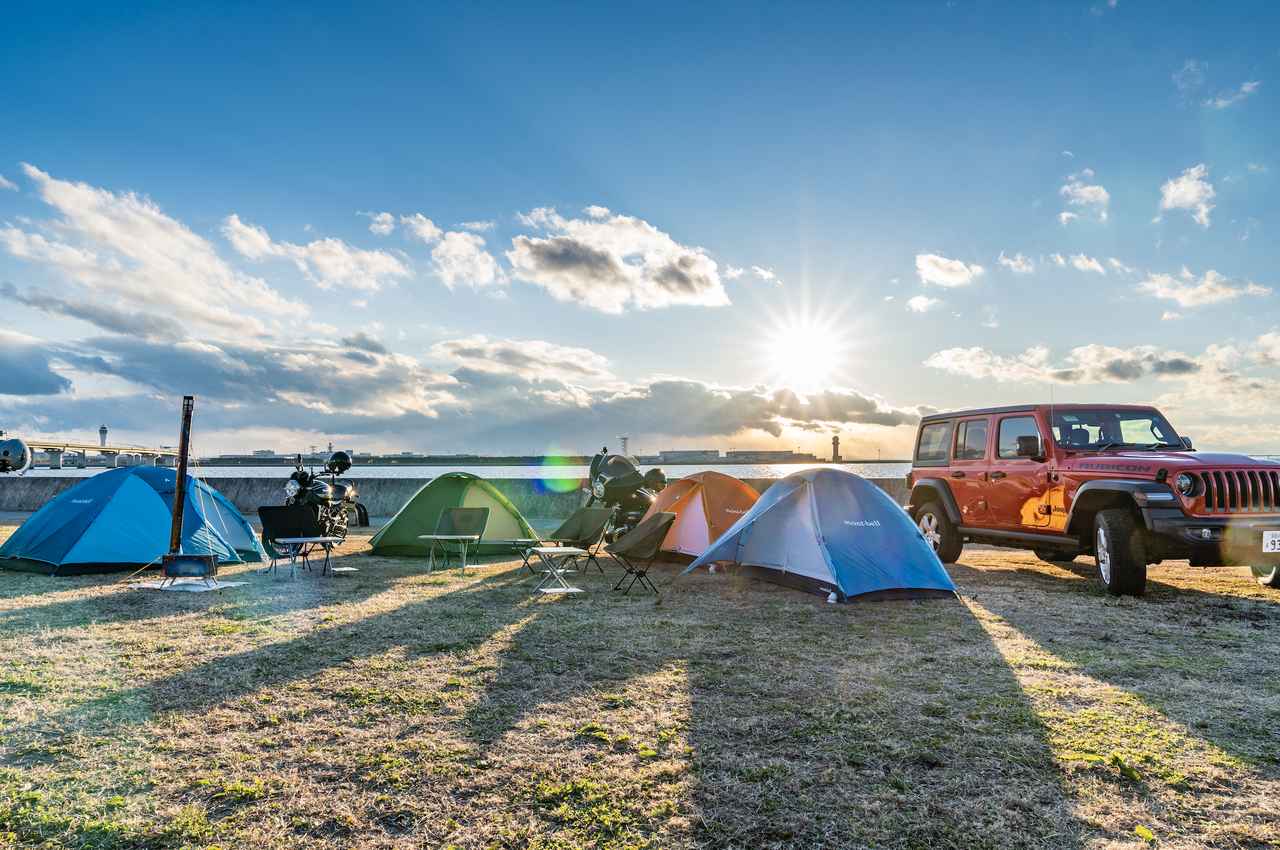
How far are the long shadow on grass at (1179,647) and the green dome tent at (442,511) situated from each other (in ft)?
24.2

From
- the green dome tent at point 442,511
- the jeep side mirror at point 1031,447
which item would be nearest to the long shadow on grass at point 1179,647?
the jeep side mirror at point 1031,447

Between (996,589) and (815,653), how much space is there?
4.76 metres

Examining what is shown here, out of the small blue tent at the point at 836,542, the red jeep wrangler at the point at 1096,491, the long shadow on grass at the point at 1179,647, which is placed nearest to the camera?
the long shadow on grass at the point at 1179,647

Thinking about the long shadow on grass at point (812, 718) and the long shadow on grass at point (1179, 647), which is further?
the long shadow on grass at point (1179, 647)

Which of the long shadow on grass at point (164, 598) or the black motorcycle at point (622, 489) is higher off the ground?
the black motorcycle at point (622, 489)

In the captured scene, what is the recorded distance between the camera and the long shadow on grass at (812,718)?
3.50 metres

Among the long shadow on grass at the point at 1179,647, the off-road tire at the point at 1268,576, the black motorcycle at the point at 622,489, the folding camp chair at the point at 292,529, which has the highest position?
the black motorcycle at the point at 622,489

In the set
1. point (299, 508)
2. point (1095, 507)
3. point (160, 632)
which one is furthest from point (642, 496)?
point (160, 632)

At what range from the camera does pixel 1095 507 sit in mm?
9312

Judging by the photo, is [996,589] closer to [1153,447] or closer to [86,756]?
[1153,447]

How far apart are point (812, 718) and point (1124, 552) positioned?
20.0 ft

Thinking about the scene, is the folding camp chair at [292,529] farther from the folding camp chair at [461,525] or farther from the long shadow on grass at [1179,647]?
the long shadow on grass at [1179,647]

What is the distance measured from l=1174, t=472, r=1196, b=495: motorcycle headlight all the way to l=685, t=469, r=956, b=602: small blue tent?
8.75ft

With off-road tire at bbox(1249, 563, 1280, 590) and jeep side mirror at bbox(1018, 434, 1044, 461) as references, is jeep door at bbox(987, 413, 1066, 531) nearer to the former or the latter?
jeep side mirror at bbox(1018, 434, 1044, 461)
